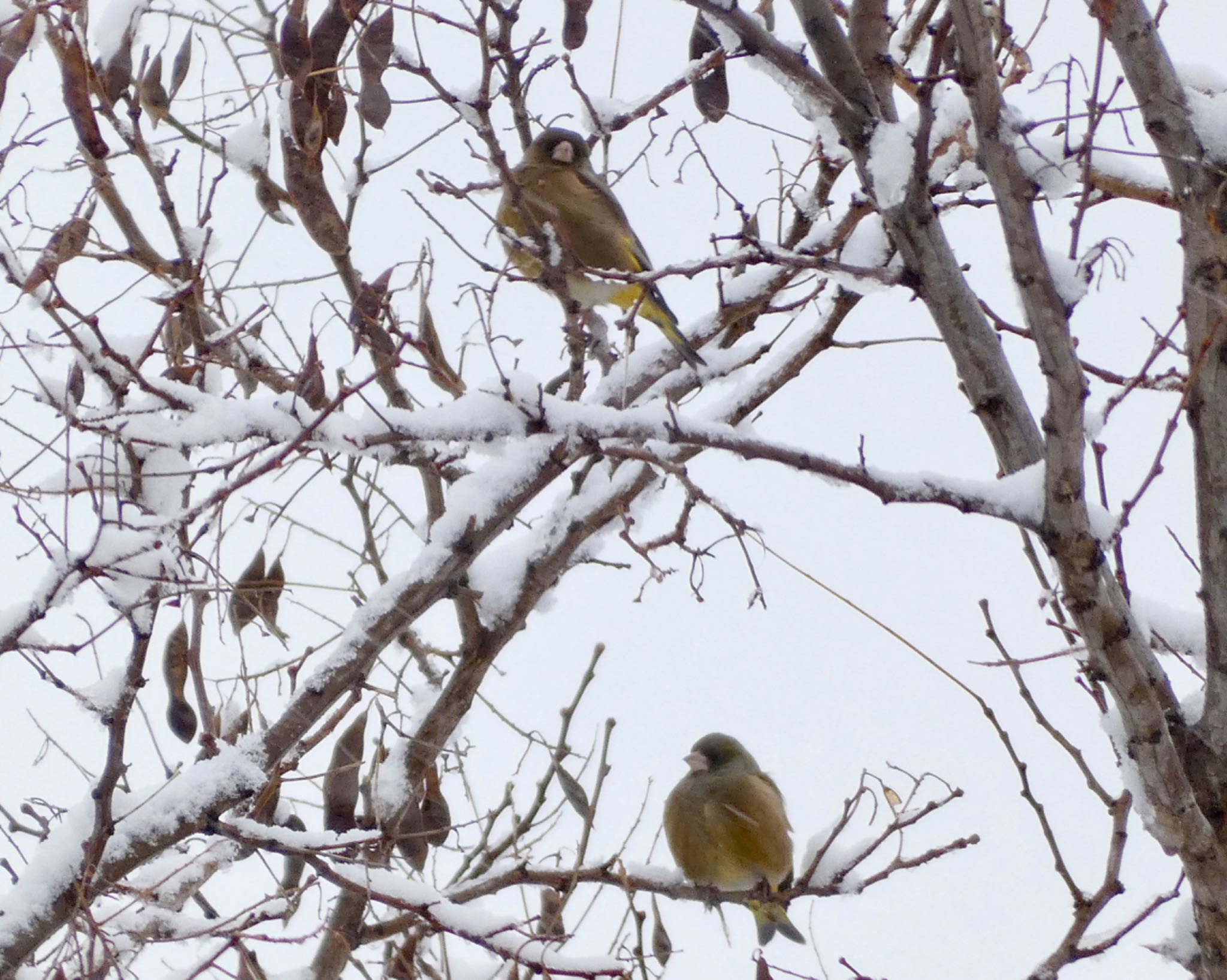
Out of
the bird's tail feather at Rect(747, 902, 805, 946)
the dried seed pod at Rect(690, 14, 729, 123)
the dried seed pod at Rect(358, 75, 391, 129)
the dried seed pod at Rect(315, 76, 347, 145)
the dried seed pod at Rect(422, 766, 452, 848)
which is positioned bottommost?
the dried seed pod at Rect(422, 766, 452, 848)

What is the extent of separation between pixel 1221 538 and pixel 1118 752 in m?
0.45

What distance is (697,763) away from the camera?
182 inches

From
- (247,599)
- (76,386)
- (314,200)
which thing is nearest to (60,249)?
(76,386)

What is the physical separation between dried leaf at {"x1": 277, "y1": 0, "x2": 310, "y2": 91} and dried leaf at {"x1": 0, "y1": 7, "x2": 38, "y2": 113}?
62cm

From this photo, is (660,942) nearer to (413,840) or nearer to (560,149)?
(413,840)

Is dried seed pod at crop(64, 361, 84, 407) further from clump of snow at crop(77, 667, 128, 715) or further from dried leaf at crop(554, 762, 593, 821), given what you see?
dried leaf at crop(554, 762, 593, 821)

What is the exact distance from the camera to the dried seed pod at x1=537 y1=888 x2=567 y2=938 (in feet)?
10.8

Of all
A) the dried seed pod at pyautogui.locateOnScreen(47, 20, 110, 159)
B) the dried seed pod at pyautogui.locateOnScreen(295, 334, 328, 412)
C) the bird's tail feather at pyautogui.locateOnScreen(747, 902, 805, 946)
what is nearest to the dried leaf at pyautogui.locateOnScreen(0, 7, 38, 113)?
the dried seed pod at pyautogui.locateOnScreen(47, 20, 110, 159)

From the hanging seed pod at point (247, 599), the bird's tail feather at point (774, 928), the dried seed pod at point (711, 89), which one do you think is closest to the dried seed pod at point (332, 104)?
the dried seed pod at point (711, 89)

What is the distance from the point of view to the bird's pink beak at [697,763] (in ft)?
15.1

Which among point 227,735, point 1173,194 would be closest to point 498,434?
point 1173,194

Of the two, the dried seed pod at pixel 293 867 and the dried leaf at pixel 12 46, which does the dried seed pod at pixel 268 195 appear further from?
the dried seed pod at pixel 293 867

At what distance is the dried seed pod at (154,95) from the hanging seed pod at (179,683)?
164 cm

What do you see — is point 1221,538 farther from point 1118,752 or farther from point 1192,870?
point 1192,870
